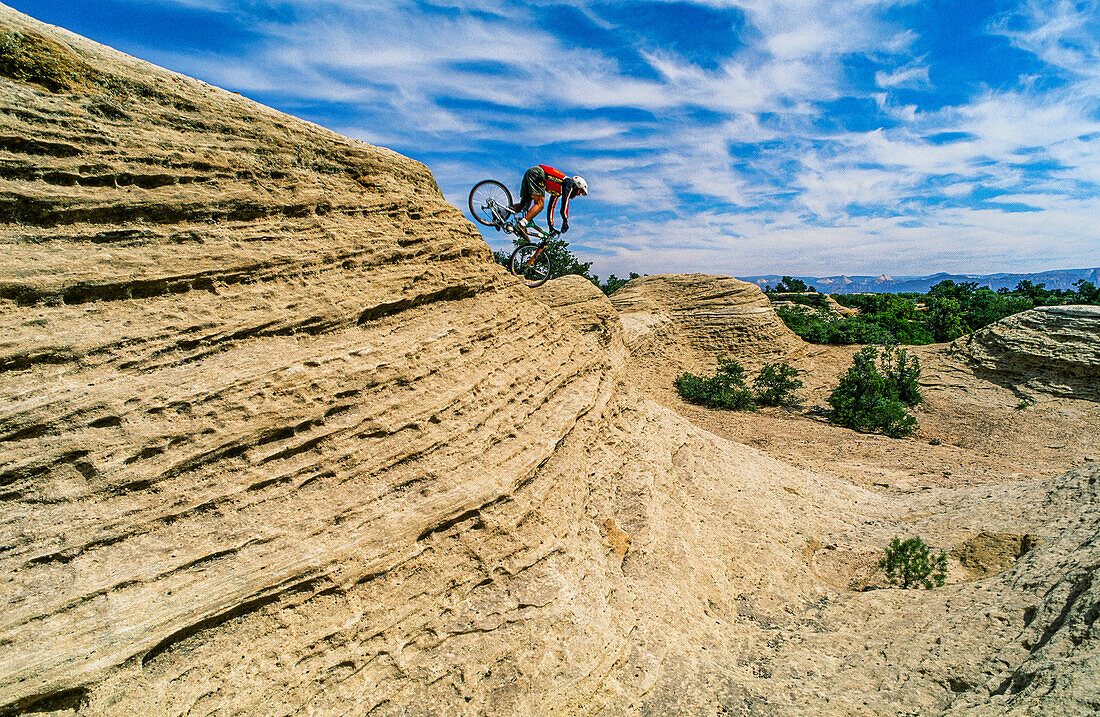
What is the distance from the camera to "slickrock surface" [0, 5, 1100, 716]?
2.84 m

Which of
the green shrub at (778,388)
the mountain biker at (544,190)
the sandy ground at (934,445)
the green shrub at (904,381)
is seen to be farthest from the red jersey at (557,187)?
the green shrub at (904,381)

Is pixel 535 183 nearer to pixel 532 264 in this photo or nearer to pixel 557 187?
pixel 557 187

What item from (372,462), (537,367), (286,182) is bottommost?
(372,462)

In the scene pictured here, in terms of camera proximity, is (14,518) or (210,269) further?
(210,269)

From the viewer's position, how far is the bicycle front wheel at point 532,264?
25.1 ft

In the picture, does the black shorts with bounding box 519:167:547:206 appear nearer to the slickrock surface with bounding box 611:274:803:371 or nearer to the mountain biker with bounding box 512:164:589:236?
the mountain biker with bounding box 512:164:589:236

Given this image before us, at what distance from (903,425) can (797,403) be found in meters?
2.79

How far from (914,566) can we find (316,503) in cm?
613

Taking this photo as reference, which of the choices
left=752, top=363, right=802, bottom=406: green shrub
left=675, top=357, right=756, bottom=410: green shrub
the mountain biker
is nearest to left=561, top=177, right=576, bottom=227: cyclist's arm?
the mountain biker

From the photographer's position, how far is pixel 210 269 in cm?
373

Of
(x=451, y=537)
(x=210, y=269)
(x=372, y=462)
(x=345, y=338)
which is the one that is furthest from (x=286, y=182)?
(x=451, y=537)

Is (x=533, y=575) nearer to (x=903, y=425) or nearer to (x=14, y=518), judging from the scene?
(x=14, y=518)

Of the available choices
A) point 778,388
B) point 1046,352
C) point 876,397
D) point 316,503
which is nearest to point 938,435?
point 876,397

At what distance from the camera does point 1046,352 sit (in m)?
13.4
